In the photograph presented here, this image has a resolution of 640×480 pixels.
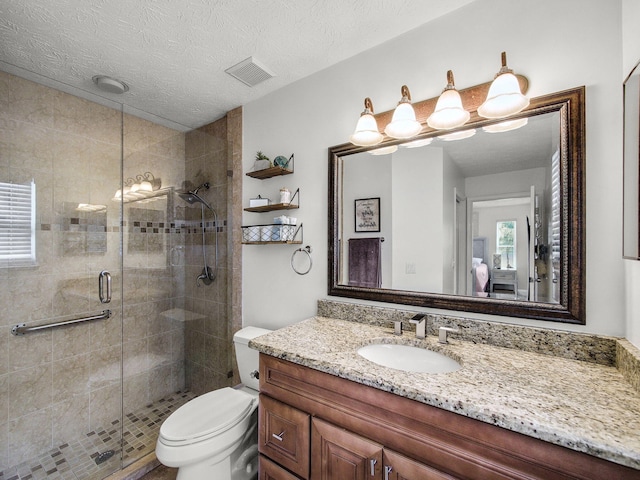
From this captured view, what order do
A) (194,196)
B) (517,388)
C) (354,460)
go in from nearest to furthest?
(517,388) < (354,460) < (194,196)

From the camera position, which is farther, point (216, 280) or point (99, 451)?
point (216, 280)

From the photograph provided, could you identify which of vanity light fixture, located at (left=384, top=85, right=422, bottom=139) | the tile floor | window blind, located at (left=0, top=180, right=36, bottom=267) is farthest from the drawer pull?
A: window blind, located at (left=0, top=180, right=36, bottom=267)

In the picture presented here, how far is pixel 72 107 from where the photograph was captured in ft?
6.74

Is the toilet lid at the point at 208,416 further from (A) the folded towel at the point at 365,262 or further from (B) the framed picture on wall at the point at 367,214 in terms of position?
(B) the framed picture on wall at the point at 367,214

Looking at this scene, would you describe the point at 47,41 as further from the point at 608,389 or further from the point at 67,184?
the point at 608,389

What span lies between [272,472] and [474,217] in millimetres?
1472

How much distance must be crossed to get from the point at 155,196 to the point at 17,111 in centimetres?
88

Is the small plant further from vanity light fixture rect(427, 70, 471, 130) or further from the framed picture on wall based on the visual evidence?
vanity light fixture rect(427, 70, 471, 130)

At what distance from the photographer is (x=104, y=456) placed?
1848mm

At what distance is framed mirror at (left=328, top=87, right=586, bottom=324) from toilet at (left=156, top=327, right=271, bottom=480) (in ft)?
2.79

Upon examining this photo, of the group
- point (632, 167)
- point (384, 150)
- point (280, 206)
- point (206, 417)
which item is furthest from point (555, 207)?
point (206, 417)

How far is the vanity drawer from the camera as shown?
112 centimetres

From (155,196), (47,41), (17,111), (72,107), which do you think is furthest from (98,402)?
(47,41)

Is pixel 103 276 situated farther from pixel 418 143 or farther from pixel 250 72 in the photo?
pixel 418 143
